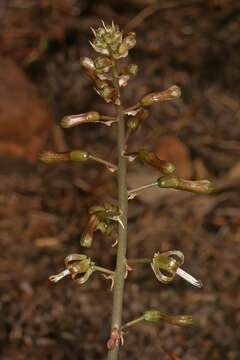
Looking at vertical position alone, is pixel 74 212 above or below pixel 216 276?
above

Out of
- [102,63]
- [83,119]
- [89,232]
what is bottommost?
[89,232]

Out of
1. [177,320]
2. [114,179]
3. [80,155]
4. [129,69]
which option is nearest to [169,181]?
[80,155]

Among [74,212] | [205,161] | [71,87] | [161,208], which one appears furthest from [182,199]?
[71,87]

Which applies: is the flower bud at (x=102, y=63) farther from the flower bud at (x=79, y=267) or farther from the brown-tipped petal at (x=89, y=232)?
the flower bud at (x=79, y=267)

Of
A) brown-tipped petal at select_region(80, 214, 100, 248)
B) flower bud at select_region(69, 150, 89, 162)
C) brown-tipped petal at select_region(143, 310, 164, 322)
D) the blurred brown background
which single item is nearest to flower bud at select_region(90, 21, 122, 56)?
flower bud at select_region(69, 150, 89, 162)

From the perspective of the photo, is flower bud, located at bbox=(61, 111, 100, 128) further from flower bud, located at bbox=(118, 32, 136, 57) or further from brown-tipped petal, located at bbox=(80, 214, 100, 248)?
brown-tipped petal, located at bbox=(80, 214, 100, 248)

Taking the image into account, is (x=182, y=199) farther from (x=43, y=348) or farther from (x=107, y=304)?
(x=43, y=348)

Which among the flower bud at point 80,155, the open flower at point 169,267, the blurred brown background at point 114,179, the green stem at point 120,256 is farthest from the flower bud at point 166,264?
the blurred brown background at point 114,179

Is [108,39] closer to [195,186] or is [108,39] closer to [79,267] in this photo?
[195,186]
